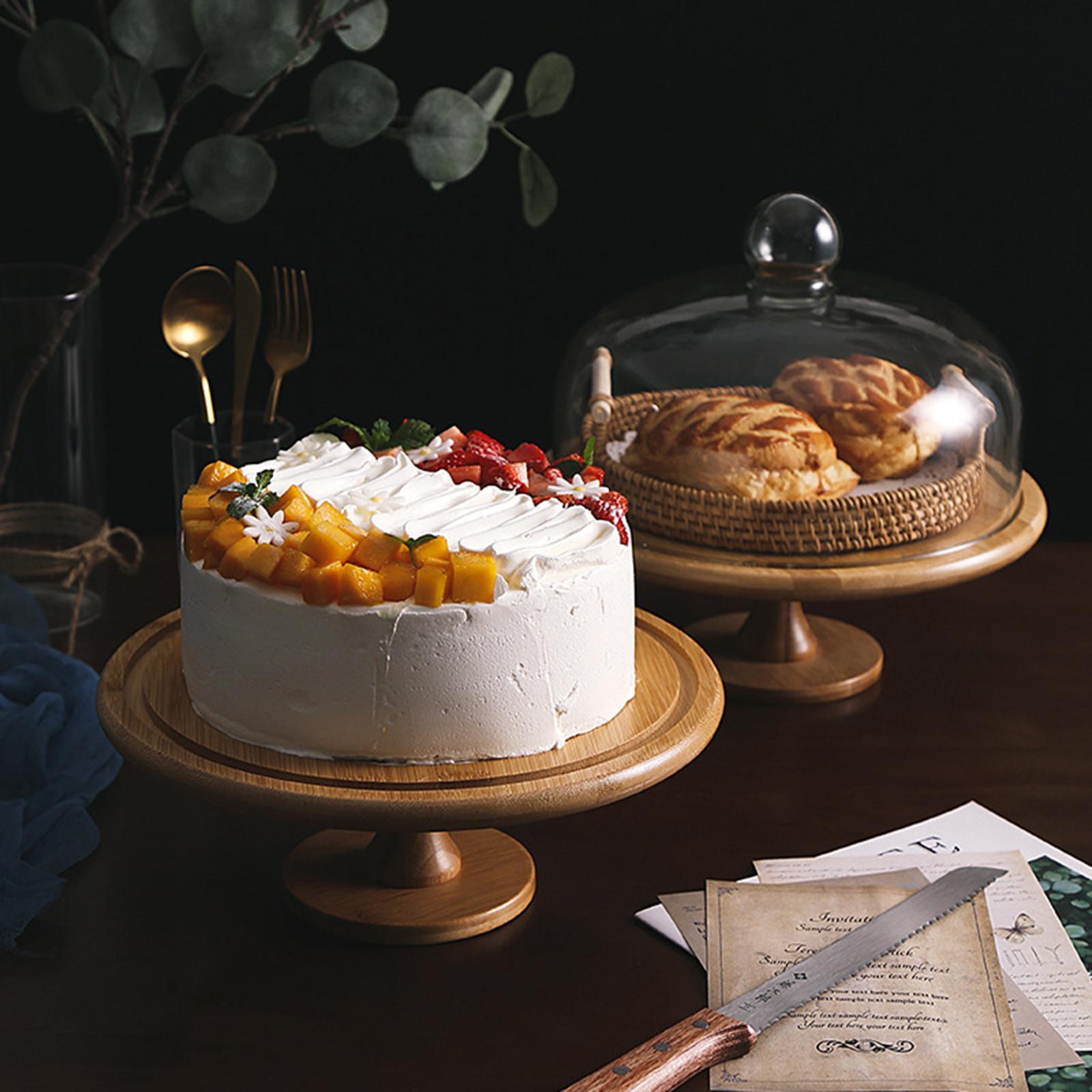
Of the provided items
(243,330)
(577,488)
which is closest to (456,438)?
(577,488)

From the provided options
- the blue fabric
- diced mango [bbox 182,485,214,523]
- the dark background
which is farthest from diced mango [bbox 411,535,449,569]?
the dark background

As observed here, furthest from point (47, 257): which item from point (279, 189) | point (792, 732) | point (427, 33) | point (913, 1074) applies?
point (913, 1074)

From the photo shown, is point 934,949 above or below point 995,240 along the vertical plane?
below

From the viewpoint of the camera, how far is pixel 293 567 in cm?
126

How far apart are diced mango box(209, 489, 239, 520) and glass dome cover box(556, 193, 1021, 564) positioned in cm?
55

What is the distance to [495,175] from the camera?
7.65 ft

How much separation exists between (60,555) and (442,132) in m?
0.69

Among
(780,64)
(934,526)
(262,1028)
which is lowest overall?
(262,1028)

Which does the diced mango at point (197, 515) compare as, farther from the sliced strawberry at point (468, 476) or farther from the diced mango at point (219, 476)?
the sliced strawberry at point (468, 476)

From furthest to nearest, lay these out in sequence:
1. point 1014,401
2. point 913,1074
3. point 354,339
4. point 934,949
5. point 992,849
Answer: point 354,339 < point 1014,401 < point 992,849 < point 934,949 < point 913,1074

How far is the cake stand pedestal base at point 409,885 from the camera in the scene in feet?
4.53

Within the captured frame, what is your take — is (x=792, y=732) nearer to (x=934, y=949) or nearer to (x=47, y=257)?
(x=934, y=949)

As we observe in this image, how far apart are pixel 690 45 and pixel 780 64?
13 centimetres

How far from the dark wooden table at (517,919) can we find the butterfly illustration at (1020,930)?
0.48ft
